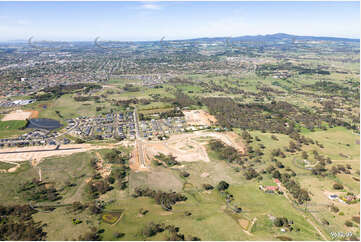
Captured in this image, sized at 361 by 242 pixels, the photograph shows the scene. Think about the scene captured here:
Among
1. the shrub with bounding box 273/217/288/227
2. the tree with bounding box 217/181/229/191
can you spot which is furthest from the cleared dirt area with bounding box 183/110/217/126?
the shrub with bounding box 273/217/288/227

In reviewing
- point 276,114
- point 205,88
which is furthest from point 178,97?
point 276,114

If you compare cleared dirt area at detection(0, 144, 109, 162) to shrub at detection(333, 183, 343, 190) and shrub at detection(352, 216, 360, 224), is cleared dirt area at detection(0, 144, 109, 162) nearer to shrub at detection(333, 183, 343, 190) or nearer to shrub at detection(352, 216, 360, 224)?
shrub at detection(333, 183, 343, 190)

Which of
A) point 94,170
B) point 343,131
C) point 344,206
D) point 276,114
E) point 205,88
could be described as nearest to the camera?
point 344,206

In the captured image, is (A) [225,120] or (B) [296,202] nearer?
(B) [296,202]

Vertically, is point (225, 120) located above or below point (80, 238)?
above

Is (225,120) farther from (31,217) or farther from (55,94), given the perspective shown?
(55,94)

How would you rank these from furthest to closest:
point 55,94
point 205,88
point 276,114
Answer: point 205,88
point 55,94
point 276,114
